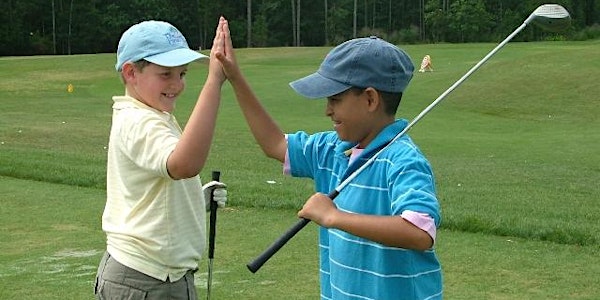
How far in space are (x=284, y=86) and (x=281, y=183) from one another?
1637cm

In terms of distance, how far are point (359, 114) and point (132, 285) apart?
3.39 ft

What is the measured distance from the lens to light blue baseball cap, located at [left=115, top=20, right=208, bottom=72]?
10.2 ft

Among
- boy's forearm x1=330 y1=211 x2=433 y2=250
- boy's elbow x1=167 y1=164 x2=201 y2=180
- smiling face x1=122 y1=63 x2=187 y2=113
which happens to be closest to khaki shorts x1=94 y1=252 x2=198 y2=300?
boy's elbow x1=167 y1=164 x2=201 y2=180

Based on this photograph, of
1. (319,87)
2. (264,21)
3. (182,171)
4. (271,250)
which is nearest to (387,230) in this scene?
(271,250)

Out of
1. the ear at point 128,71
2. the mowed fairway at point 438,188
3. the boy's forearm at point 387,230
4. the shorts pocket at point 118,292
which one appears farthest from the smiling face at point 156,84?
the mowed fairway at point 438,188

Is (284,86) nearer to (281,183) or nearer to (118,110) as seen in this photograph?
(281,183)

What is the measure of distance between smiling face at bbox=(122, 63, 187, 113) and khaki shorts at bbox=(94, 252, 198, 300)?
1.83 feet

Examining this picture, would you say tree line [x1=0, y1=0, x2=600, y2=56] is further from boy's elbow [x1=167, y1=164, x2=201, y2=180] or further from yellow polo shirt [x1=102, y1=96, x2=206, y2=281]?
boy's elbow [x1=167, y1=164, x2=201, y2=180]

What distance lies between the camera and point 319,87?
2.74 metres

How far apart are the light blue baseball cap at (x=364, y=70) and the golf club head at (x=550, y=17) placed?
41 centimetres

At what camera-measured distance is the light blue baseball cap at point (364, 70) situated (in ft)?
8.77

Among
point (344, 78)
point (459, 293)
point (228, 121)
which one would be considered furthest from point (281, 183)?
point (228, 121)

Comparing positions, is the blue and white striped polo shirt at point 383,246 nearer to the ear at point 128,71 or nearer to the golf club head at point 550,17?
the golf club head at point 550,17

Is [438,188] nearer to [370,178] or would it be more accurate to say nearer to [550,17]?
[550,17]
